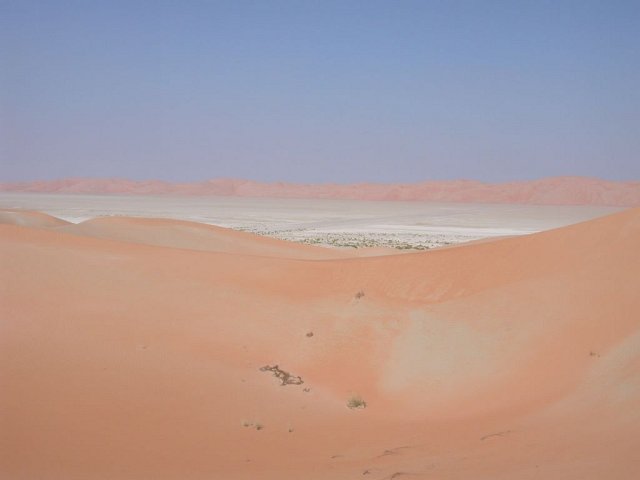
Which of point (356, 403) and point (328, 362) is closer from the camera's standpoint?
point (356, 403)

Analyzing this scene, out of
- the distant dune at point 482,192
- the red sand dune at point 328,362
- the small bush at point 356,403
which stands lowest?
the small bush at point 356,403

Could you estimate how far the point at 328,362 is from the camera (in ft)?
35.2

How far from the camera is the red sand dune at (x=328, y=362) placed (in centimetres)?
660

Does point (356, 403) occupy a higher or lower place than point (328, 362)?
lower

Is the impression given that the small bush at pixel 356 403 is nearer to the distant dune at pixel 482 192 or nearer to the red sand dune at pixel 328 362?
the red sand dune at pixel 328 362

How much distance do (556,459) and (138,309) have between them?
25.1ft

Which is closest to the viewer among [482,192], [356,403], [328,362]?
[356,403]

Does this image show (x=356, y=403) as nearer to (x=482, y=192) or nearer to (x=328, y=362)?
(x=328, y=362)

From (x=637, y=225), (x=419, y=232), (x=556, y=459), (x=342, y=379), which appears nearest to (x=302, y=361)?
(x=342, y=379)

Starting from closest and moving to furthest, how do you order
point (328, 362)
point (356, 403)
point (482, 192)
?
point (356, 403), point (328, 362), point (482, 192)

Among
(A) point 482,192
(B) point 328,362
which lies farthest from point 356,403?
(A) point 482,192

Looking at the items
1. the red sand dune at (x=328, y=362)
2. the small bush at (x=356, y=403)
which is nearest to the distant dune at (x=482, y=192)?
the red sand dune at (x=328, y=362)

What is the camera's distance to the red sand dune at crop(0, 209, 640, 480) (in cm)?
660

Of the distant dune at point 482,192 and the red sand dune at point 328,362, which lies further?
the distant dune at point 482,192
